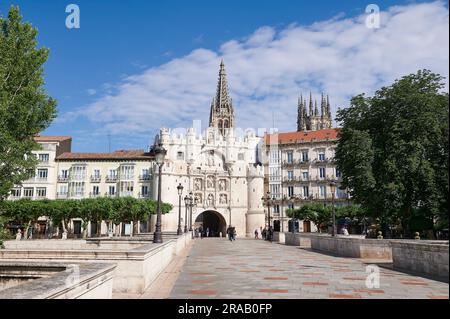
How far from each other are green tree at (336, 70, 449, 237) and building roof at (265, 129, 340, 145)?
44292mm

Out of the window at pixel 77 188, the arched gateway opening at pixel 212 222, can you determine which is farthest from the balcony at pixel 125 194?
the arched gateway opening at pixel 212 222

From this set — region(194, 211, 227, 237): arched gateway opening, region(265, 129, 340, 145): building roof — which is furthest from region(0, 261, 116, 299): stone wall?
region(194, 211, 227, 237): arched gateway opening

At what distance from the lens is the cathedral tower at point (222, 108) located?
84938mm

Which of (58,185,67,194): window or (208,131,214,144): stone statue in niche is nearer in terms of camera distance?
(58,185,67,194): window

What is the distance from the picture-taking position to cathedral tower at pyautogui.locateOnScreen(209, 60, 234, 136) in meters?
84.9

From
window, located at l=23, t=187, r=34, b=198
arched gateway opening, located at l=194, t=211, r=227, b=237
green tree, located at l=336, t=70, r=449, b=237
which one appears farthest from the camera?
arched gateway opening, located at l=194, t=211, r=227, b=237

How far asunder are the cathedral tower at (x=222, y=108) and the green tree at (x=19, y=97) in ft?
203

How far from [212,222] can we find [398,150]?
5798 centimetres

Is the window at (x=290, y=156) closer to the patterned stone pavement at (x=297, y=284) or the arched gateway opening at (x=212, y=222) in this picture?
the arched gateway opening at (x=212, y=222)

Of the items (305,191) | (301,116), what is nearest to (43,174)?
(305,191)

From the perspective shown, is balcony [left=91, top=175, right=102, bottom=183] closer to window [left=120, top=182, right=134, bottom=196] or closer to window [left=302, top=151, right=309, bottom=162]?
window [left=120, top=182, right=134, bottom=196]

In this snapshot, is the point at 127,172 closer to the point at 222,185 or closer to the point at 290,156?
the point at 222,185
